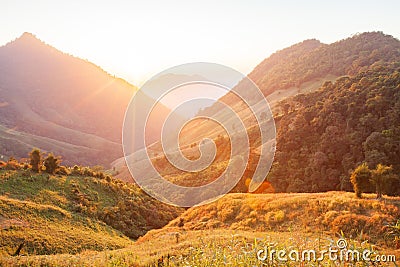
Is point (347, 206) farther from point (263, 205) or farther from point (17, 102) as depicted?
point (17, 102)

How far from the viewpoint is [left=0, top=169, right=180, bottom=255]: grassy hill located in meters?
22.8

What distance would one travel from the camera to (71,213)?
30.8 metres

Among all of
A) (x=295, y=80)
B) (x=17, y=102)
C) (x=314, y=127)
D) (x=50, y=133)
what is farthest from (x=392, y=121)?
Result: (x=17, y=102)

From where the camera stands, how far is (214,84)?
18094mm

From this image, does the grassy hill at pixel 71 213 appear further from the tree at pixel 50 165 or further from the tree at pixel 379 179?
the tree at pixel 379 179

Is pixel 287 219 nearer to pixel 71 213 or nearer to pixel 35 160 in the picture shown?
pixel 71 213

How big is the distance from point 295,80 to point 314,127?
215 feet

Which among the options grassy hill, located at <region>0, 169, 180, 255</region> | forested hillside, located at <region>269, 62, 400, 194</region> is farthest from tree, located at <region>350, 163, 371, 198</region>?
forested hillside, located at <region>269, 62, 400, 194</region>

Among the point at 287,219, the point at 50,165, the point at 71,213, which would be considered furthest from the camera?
the point at 50,165

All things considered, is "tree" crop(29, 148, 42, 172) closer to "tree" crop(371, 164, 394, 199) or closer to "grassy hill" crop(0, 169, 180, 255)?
"grassy hill" crop(0, 169, 180, 255)

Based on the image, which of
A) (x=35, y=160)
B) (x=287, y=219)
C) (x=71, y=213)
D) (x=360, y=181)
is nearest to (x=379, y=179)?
(x=360, y=181)

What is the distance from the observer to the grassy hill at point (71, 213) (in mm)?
22766

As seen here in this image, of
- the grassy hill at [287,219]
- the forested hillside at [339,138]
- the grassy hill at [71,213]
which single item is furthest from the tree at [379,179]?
the forested hillside at [339,138]

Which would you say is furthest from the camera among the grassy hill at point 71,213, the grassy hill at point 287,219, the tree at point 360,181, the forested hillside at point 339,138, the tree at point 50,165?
the forested hillside at point 339,138
